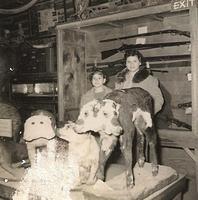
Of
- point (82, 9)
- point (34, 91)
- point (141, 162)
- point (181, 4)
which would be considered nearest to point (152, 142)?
point (141, 162)

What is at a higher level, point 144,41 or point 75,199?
point 144,41

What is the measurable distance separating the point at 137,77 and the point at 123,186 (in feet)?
3.38

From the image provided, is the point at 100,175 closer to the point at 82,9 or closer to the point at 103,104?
the point at 103,104

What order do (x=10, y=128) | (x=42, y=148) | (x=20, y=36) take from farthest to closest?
(x=20, y=36), (x=10, y=128), (x=42, y=148)

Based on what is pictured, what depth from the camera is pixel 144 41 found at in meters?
3.19

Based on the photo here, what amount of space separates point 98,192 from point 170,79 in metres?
1.65

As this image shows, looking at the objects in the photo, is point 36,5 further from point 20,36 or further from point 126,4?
point 126,4

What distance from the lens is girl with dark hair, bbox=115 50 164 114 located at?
2.53 metres

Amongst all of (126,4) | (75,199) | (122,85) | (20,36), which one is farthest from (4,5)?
(75,199)

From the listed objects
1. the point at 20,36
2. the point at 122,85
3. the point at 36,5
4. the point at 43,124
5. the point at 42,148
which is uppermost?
→ the point at 36,5

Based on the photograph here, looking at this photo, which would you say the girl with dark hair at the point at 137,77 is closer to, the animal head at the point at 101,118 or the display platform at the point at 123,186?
the display platform at the point at 123,186

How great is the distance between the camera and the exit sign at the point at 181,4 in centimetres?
Answer: 215

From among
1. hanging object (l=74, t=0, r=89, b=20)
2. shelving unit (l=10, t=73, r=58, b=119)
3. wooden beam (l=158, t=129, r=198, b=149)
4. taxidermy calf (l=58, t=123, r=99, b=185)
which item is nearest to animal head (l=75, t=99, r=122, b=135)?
taxidermy calf (l=58, t=123, r=99, b=185)

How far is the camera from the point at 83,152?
1921mm
